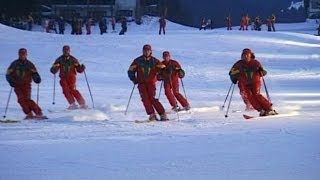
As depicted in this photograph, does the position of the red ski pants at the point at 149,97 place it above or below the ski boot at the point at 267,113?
above

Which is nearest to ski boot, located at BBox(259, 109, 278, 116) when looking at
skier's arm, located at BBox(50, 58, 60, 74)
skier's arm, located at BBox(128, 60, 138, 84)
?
skier's arm, located at BBox(128, 60, 138, 84)

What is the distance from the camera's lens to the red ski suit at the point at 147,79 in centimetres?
1041

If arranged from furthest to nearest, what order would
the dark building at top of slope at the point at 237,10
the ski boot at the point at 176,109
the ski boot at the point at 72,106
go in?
the dark building at top of slope at the point at 237,10 → the ski boot at the point at 72,106 → the ski boot at the point at 176,109

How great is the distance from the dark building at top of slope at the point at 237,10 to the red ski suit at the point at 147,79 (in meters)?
57.1

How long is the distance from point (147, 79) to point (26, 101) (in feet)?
7.74

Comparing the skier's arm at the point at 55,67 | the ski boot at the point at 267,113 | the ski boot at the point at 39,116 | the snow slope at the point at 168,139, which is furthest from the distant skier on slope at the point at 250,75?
the skier's arm at the point at 55,67

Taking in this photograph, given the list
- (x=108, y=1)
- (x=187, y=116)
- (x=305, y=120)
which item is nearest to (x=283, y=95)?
(x=187, y=116)

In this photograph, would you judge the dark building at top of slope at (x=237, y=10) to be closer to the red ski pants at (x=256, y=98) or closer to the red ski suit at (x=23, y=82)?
the red ski pants at (x=256, y=98)

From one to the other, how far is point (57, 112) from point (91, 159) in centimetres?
558

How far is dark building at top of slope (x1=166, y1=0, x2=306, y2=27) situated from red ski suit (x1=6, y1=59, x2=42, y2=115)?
56.9 m

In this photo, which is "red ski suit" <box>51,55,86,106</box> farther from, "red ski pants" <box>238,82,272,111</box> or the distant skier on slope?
"red ski pants" <box>238,82,272,111</box>

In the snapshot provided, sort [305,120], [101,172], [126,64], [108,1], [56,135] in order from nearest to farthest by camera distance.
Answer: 1. [101,172]
2. [56,135]
3. [305,120]
4. [126,64]
5. [108,1]

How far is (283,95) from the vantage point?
1461cm

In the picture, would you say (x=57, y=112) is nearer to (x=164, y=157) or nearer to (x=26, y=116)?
(x=26, y=116)
